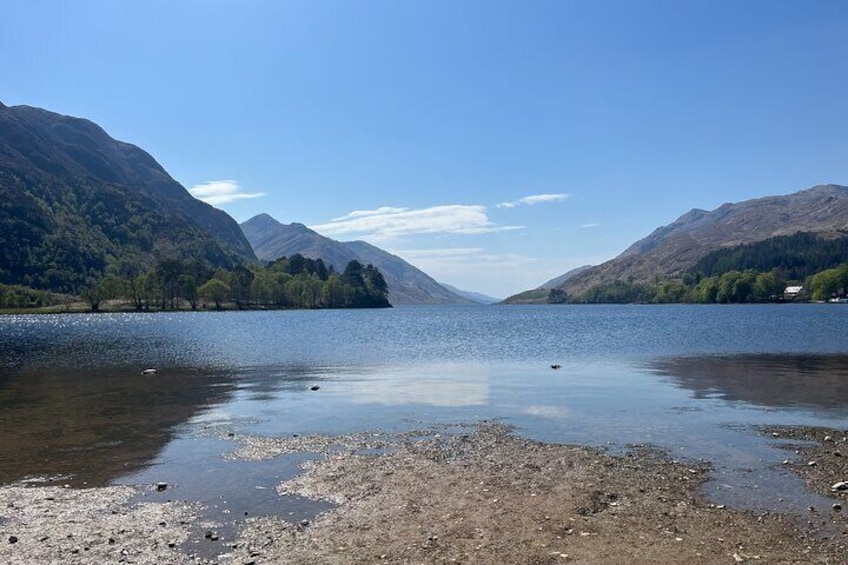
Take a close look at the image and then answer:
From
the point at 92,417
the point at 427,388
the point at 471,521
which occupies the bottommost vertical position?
the point at 92,417

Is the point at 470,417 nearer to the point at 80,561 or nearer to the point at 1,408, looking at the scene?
the point at 80,561

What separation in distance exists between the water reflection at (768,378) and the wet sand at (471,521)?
18.1m

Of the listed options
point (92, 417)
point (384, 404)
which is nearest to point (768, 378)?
point (384, 404)

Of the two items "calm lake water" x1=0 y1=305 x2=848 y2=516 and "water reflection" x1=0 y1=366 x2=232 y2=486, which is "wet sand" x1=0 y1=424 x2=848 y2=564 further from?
"water reflection" x1=0 y1=366 x2=232 y2=486

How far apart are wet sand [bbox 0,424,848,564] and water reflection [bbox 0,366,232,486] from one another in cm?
379

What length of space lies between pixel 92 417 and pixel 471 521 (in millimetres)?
30195

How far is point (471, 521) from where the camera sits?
1888cm

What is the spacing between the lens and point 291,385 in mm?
53812

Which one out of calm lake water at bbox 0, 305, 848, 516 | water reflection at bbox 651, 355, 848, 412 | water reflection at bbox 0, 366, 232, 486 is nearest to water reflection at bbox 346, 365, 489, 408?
calm lake water at bbox 0, 305, 848, 516

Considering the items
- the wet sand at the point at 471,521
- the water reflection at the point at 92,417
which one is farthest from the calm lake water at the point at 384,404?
the wet sand at the point at 471,521

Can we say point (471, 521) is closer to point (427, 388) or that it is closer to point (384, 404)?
point (384, 404)

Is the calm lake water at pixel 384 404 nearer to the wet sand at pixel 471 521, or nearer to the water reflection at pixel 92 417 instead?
the water reflection at pixel 92 417

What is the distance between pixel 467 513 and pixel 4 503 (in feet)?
53.1

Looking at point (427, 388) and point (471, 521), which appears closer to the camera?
point (471, 521)
